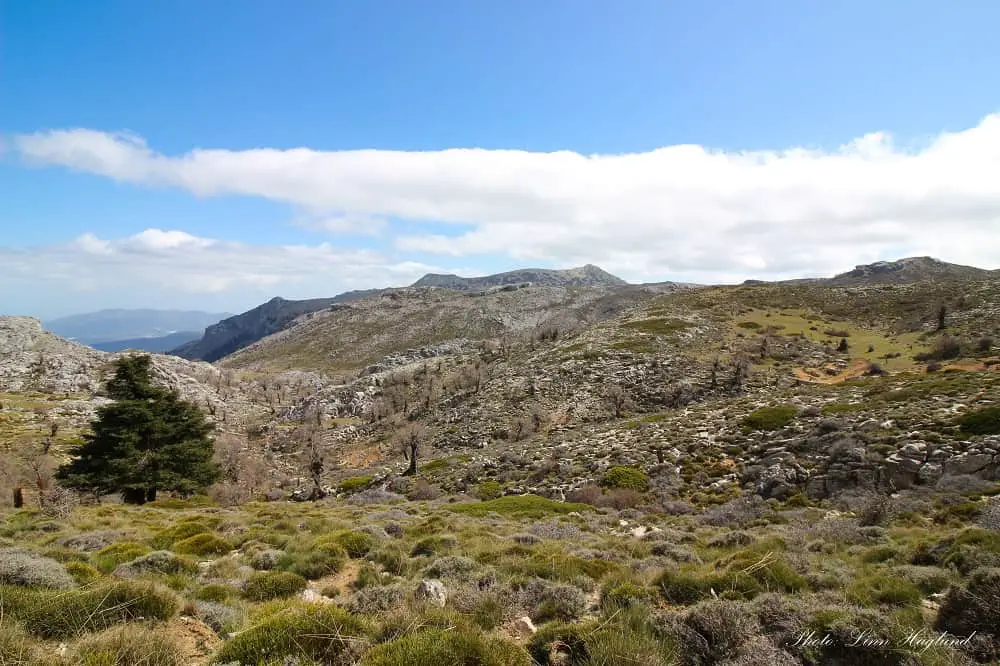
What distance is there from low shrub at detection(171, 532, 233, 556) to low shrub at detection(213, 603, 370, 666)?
346 inches

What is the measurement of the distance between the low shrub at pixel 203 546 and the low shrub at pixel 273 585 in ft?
15.1

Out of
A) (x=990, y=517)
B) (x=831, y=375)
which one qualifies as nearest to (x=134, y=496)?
(x=990, y=517)

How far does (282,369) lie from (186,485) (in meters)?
146

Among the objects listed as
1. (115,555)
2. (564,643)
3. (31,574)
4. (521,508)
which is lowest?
(521,508)

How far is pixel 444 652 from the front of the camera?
5.70 m

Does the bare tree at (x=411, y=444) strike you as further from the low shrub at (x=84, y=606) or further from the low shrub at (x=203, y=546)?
the low shrub at (x=84, y=606)

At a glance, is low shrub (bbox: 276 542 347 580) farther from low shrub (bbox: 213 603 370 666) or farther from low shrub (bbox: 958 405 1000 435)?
low shrub (bbox: 958 405 1000 435)

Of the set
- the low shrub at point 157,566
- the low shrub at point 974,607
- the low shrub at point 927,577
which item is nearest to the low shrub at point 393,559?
the low shrub at point 157,566

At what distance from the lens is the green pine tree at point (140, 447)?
29922 mm

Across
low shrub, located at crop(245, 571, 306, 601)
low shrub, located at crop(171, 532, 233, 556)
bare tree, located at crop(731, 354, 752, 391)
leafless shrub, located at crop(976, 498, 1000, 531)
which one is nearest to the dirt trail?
bare tree, located at crop(731, 354, 752, 391)

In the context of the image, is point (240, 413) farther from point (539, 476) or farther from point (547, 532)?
point (547, 532)

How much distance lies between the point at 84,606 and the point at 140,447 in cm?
3215

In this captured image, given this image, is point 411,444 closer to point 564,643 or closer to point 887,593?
point 564,643

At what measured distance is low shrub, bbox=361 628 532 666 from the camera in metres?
5.58
